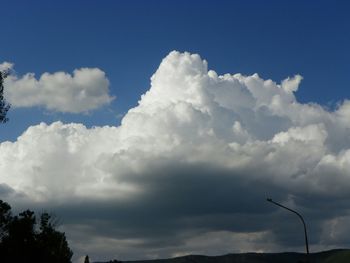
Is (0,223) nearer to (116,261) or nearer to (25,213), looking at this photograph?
(25,213)

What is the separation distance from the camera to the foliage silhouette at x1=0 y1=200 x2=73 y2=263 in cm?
11044

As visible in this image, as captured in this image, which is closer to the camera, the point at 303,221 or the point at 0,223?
the point at 303,221

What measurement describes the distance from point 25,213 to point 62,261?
48.0 feet

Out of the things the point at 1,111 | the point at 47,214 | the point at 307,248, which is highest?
the point at 47,214

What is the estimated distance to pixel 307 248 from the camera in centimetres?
4947

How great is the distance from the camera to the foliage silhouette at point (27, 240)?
A: 110438mm

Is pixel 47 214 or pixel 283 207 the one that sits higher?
pixel 47 214

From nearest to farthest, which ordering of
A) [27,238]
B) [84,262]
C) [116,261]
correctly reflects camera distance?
1. [27,238]
2. [84,262]
3. [116,261]

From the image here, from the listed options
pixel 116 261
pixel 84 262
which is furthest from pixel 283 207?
pixel 116 261

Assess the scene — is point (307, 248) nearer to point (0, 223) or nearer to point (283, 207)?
point (283, 207)

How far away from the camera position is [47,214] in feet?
383

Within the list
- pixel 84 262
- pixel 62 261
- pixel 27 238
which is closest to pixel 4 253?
pixel 27 238

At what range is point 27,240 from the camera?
114250mm

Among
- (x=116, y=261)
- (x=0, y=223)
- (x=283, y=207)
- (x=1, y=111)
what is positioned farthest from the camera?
(x=116, y=261)
